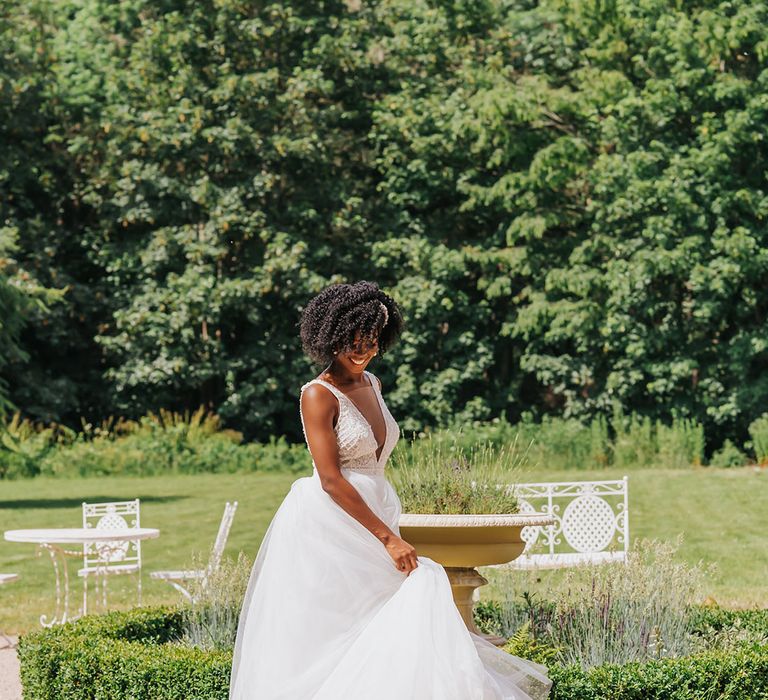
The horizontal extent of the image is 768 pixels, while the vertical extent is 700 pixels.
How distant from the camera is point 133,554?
49.9 feet

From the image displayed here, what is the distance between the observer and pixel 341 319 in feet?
16.5

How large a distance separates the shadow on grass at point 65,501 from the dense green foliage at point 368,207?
5659 millimetres

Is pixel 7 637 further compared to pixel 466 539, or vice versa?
pixel 7 637

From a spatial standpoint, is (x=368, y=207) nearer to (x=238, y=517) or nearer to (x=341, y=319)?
(x=238, y=517)

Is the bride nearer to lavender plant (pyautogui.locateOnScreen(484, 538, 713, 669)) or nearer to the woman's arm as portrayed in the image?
the woman's arm

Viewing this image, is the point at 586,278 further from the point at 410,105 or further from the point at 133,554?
the point at 133,554

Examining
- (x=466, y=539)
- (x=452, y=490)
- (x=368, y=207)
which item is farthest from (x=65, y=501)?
(x=466, y=539)

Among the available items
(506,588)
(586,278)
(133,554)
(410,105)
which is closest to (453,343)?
(586,278)

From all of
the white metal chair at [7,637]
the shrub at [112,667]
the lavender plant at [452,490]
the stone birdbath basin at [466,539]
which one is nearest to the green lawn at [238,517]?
the white metal chair at [7,637]

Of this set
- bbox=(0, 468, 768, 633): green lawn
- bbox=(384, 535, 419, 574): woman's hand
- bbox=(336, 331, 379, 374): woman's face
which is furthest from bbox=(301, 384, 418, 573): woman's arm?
bbox=(0, 468, 768, 633): green lawn

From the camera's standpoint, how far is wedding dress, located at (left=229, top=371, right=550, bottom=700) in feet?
16.0

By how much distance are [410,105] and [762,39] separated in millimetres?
6975

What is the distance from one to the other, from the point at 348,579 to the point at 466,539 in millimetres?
1749

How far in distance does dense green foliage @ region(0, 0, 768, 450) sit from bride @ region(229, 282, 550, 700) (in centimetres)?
1824
